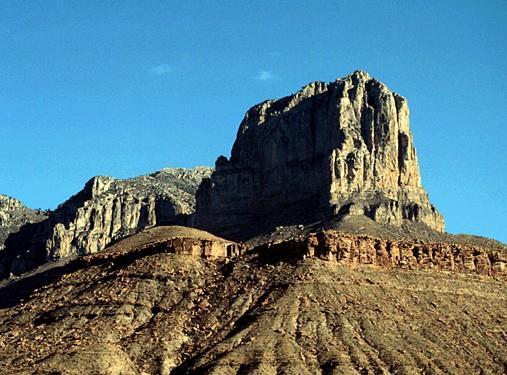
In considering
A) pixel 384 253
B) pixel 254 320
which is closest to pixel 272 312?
pixel 254 320

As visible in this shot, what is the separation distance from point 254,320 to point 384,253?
2115 centimetres

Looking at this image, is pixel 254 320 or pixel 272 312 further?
pixel 272 312

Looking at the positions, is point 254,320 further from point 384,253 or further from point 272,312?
point 384,253

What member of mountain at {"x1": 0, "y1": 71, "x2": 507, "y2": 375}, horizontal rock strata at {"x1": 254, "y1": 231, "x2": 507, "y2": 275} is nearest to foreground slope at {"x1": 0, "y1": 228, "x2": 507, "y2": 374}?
→ mountain at {"x1": 0, "y1": 71, "x2": 507, "y2": 375}

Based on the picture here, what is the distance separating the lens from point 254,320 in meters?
109

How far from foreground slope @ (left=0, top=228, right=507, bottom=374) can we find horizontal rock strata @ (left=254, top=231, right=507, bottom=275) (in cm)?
102

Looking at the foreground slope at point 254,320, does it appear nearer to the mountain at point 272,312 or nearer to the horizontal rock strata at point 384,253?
the mountain at point 272,312

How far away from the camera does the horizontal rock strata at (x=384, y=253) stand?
4862 inches

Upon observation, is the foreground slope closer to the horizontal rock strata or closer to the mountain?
the mountain

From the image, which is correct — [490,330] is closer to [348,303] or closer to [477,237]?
[348,303]

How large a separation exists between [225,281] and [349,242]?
1260 centimetres

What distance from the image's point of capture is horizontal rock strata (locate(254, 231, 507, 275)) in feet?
405

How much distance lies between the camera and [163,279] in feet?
402

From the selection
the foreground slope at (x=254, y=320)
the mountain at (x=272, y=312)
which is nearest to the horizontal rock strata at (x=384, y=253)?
the mountain at (x=272, y=312)
